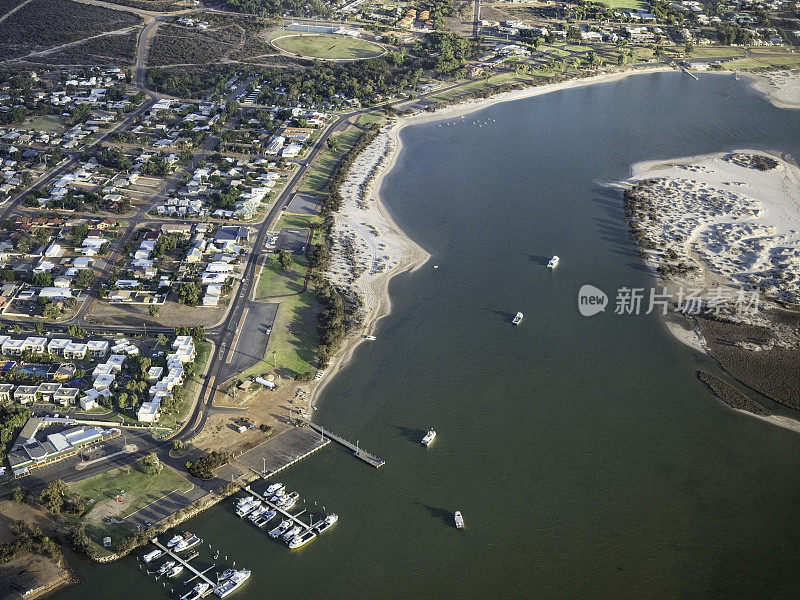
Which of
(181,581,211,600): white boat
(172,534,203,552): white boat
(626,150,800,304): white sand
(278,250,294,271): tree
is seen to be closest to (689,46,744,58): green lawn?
(626,150,800,304): white sand

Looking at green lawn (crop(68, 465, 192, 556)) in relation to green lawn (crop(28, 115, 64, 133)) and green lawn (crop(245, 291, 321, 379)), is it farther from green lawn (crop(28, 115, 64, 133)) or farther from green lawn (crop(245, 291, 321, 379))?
green lawn (crop(28, 115, 64, 133))

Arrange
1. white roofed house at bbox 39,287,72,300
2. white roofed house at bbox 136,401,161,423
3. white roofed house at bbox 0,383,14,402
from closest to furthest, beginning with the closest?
1. white roofed house at bbox 136,401,161,423
2. white roofed house at bbox 0,383,14,402
3. white roofed house at bbox 39,287,72,300

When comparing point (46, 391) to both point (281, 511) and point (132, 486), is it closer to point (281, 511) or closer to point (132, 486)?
point (132, 486)

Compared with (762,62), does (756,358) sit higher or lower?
lower

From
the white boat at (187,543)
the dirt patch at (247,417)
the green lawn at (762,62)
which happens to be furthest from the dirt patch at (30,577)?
the green lawn at (762,62)

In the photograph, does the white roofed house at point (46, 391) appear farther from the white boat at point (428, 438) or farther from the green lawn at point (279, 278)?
the white boat at point (428, 438)

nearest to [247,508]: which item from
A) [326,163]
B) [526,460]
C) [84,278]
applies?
[526,460]
